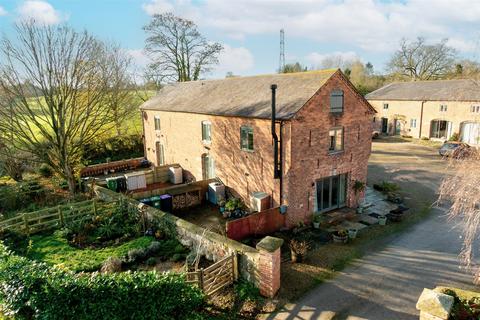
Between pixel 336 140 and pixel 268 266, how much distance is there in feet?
30.7

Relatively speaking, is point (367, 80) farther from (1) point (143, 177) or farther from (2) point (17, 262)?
(2) point (17, 262)

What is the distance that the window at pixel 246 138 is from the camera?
57.2 ft

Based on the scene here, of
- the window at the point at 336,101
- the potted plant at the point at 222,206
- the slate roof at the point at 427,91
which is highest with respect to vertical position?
the slate roof at the point at 427,91

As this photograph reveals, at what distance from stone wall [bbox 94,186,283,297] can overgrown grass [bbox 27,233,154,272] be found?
1.47 meters

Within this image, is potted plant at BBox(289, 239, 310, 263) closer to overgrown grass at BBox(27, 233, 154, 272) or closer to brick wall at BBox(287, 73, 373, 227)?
brick wall at BBox(287, 73, 373, 227)

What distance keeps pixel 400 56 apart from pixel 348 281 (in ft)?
197

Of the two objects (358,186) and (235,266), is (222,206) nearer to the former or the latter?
(235,266)

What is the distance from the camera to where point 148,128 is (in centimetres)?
2888

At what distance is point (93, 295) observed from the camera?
8.55 meters

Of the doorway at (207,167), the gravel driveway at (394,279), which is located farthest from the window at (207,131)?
the gravel driveway at (394,279)

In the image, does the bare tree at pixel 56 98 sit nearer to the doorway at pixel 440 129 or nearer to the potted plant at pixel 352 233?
the potted plant at pixel 352 233

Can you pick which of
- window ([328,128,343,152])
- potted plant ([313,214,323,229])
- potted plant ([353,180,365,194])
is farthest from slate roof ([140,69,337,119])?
potted plant ([353,180,365,194])

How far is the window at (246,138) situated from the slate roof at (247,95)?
2.83 ft

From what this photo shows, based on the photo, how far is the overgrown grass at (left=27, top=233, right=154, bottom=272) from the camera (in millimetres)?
12187
